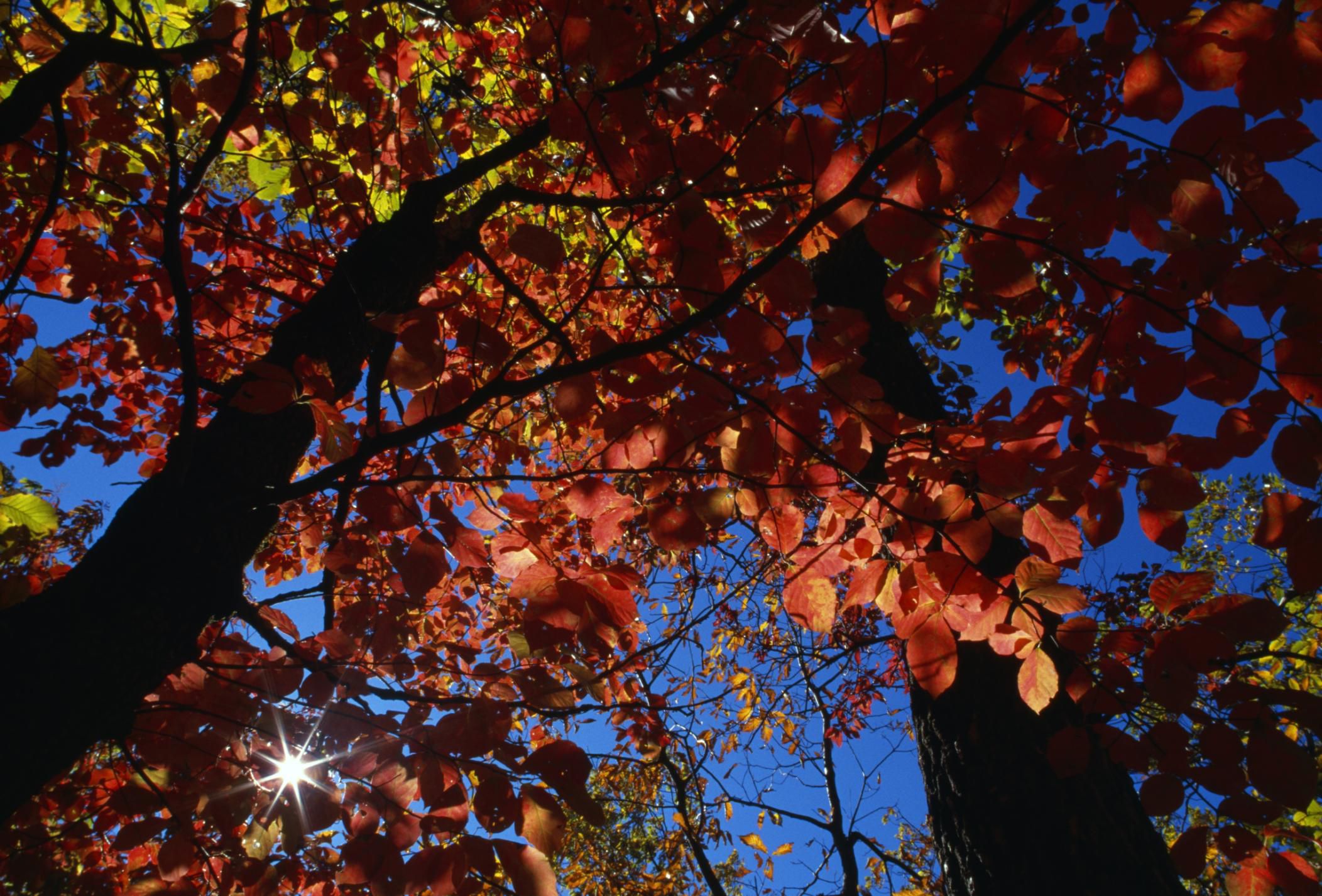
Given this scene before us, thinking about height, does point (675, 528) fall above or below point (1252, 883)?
above

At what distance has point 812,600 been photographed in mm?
2016

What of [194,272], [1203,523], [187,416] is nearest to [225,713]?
[187,416]

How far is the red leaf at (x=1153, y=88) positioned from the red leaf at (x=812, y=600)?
4.83ft

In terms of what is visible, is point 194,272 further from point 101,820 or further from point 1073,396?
point 1073,396

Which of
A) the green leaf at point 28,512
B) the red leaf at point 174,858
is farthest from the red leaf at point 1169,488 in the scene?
the red leaf at point 174,858

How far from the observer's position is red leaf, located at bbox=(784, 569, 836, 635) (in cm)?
201

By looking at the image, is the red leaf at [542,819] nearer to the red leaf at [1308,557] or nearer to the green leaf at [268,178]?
the red leaf at [1308,557]

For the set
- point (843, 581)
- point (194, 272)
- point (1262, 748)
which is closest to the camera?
point (1262, 748)

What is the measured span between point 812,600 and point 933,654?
38cm

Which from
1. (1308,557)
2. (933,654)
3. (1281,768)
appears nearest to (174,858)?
(933,654)

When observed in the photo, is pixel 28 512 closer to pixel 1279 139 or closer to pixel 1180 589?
pixel 1180 589

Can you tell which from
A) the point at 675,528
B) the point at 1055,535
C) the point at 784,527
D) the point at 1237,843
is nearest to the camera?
the point at 1237,843

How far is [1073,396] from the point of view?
6.48 feet

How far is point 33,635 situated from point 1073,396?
2.96m
